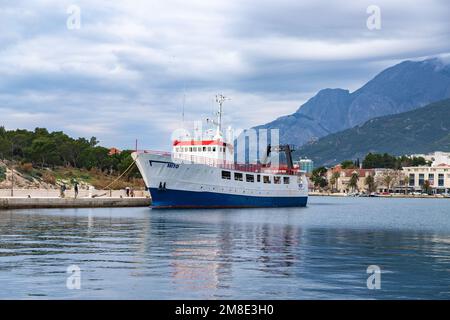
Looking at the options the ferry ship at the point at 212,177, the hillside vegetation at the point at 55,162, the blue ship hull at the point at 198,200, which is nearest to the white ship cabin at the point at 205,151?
the ferry ship at the point at 212,177

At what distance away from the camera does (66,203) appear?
6594 centimetres

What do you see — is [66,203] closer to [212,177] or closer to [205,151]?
[212,177]

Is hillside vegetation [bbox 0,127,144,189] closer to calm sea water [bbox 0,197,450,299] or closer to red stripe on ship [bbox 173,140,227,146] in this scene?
red stripe on ship [bbox 173,140,227,146]

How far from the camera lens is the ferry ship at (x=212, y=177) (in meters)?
69.7

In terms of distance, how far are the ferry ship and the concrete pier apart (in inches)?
169

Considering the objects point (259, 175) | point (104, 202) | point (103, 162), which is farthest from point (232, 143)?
point (103, 162)

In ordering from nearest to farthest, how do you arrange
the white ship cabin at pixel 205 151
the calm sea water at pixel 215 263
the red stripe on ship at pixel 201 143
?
1. the calm sea water at pixel 215 263
2. the white ship cabin at pixel 205 151
3. the red stripe on ship at pixel 201 143

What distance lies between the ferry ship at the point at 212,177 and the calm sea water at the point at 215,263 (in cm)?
3030

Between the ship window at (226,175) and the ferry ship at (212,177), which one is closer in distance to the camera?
the ferry ship at (212,177)

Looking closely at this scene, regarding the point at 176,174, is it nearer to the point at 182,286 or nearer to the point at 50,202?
the point at 50,202

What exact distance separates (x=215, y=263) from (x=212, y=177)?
50.4m

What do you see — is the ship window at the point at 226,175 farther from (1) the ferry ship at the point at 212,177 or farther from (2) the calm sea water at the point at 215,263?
(2) the calm sea water at the point at 215,263

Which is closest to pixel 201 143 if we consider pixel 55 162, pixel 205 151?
pixel 205 151

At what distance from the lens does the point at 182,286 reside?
18.4 meters
